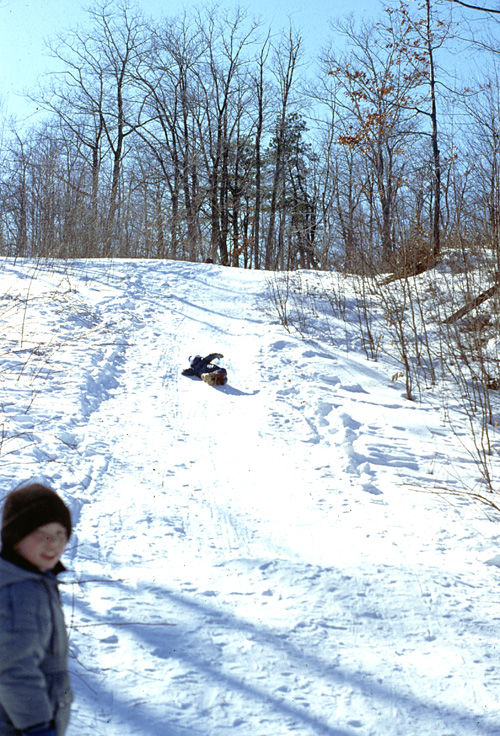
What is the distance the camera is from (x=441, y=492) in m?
4.28

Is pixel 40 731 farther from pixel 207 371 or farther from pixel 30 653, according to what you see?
pixel 207 371

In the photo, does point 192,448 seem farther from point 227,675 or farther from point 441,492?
point 227,675

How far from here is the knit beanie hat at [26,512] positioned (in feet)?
4.25

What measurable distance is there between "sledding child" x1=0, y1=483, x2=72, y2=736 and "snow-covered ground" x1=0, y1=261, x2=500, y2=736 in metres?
0.86

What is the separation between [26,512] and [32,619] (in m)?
0.24

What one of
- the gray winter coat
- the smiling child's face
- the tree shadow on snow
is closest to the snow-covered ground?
the tree shadow on snow

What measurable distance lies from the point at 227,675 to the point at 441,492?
100 inches

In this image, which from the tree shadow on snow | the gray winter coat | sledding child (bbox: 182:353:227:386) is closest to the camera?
the gray winter coat

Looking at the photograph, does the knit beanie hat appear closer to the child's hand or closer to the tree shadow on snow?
the child's hand

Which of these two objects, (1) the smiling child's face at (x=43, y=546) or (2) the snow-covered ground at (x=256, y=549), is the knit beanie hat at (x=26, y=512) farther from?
(2) the snow-covered ground at (x=256, y=549)

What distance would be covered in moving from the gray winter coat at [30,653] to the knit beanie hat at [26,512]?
0.07 metres

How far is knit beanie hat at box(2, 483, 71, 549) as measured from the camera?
4.25ft

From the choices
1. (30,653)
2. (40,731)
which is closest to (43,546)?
(30,653)

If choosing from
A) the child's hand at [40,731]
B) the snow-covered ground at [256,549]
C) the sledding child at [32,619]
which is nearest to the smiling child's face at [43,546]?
the sledding child at [32,619]
